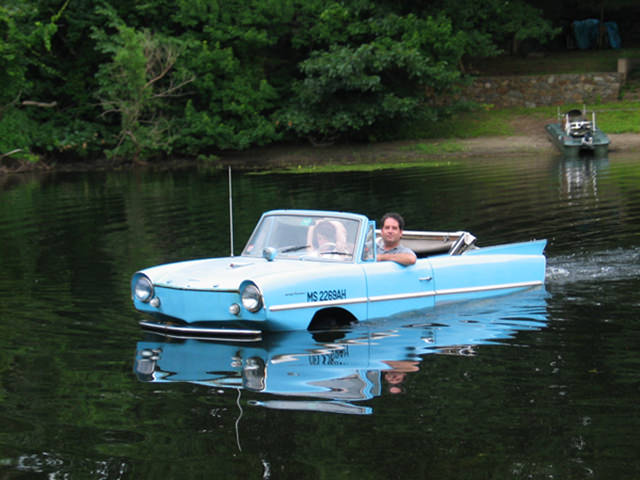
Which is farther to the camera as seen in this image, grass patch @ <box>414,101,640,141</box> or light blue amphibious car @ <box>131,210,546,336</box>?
grass patch @ <box>414,101,640,141</box>

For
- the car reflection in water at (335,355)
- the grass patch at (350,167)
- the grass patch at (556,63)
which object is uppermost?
the grass patch at (556,63)

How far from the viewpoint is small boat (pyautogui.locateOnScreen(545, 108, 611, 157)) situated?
113 ft

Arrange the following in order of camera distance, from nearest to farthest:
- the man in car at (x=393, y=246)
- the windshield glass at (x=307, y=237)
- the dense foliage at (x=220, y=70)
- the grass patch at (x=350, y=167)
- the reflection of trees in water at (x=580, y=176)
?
1. the windshield glass at (x=307, y=237)
2. the man in car at (x=393, y=246)
3. the reflection of trees in water at (x=580, y=176)
4. the grass patch at (x=350, y=167)
5. the dense foliage at (x=220, y=70)

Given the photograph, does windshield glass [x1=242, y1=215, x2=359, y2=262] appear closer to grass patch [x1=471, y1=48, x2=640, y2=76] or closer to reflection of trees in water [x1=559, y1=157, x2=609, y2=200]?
reflection of trees in water [x1=559, y1=157, x2=609, y2=200]

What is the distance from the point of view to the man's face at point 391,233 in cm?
1138

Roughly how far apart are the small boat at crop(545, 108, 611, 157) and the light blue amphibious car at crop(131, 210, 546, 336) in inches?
916

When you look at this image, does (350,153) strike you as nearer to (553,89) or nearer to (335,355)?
(553,89)

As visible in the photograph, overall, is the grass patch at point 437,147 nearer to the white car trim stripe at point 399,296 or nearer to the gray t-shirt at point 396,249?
the white car trim stripe at point 399,296

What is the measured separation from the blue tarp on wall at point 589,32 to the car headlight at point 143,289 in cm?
4773

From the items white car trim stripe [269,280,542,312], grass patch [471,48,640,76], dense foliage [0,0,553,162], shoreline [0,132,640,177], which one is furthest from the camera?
grass patch [471,48,640,76]

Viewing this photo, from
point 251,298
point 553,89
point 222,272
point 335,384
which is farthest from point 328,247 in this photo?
point 553,89

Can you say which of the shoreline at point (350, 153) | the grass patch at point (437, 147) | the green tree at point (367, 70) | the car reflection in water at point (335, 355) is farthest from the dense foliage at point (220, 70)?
the car reflection in water at point (335, 355)

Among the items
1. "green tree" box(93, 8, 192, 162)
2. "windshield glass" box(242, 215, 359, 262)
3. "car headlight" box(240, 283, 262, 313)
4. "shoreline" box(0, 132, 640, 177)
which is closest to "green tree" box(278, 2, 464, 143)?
"shoreline" box(0, 132, 640, 177)

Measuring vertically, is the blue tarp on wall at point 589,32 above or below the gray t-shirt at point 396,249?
above
